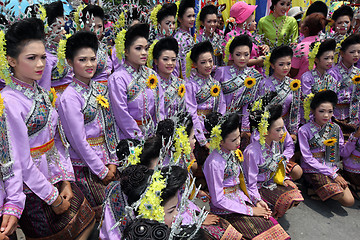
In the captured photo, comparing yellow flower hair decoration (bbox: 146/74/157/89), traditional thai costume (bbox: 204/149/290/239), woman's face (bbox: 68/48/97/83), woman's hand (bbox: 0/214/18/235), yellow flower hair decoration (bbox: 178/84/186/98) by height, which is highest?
woman's face (bbox: 68/48/97/83)

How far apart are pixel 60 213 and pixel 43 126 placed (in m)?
0.71

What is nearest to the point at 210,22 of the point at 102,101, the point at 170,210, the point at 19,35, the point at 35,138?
the point at 102,101

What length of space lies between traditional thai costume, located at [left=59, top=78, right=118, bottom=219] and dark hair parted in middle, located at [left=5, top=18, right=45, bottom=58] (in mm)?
720

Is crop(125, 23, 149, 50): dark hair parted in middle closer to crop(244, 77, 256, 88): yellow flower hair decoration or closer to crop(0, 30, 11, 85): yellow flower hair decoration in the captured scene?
crop(0, 30, 11, 85): yellow flower hair decoration

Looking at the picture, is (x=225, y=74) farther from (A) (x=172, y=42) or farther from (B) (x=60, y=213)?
(B) (x=60, y=213)

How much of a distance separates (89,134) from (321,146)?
2951 mm

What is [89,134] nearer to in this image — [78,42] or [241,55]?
[78,42]

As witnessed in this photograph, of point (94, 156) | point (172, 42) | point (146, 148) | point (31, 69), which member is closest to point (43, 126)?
point (31, 69)

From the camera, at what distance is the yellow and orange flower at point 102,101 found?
314 cm

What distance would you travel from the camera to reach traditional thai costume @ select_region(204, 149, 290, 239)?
288cm

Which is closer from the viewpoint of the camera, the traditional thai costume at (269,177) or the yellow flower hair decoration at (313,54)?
the traditional thai costume at (269,177)

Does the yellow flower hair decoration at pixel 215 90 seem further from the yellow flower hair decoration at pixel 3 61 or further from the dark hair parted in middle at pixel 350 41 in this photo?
the yellow flower hair decoration at pixel 3 61

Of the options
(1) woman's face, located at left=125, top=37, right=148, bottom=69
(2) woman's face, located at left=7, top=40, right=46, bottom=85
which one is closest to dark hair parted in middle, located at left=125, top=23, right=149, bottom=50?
(1) woman's face, located at left=125, top=37, right=148, bottom=69

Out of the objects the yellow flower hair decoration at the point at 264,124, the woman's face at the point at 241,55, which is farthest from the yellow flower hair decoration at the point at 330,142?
the woman's face at the point at 241,55
